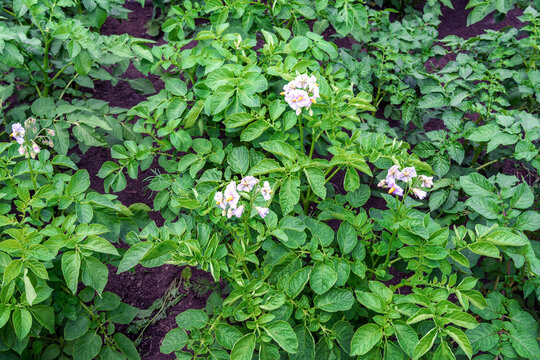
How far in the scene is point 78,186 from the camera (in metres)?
2.02

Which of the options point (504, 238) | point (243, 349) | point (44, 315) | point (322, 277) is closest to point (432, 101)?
point (504, 238)

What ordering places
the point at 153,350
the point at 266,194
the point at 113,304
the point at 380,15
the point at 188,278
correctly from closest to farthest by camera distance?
the point at 266,194 → the point at 113,304 → the point at 153,350 → the point at 188,278 → the point at 380,15

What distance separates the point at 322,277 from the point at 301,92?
724 mm

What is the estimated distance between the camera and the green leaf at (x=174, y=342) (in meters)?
1.88

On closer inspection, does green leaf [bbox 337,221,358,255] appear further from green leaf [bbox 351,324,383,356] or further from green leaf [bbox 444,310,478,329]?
green leaf [bbox 444,310,478,329]

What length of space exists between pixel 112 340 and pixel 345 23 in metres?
2.09

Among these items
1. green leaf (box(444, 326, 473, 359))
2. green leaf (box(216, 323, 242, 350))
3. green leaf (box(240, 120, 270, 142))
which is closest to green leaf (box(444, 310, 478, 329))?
green leaf (box(444, 326, 473, 359))

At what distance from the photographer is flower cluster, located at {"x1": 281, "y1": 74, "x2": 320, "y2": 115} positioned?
6.17 feet

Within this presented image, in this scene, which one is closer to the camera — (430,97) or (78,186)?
(78,186)

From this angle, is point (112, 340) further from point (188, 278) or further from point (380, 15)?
point (380, 15)

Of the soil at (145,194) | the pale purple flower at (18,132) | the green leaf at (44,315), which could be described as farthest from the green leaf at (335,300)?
the pale purple flower at (18,132)

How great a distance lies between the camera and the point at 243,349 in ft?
5.53

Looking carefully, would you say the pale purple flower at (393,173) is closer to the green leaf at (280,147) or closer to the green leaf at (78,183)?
the green leaf at (280,147)

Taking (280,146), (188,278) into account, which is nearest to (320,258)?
(280,146)
